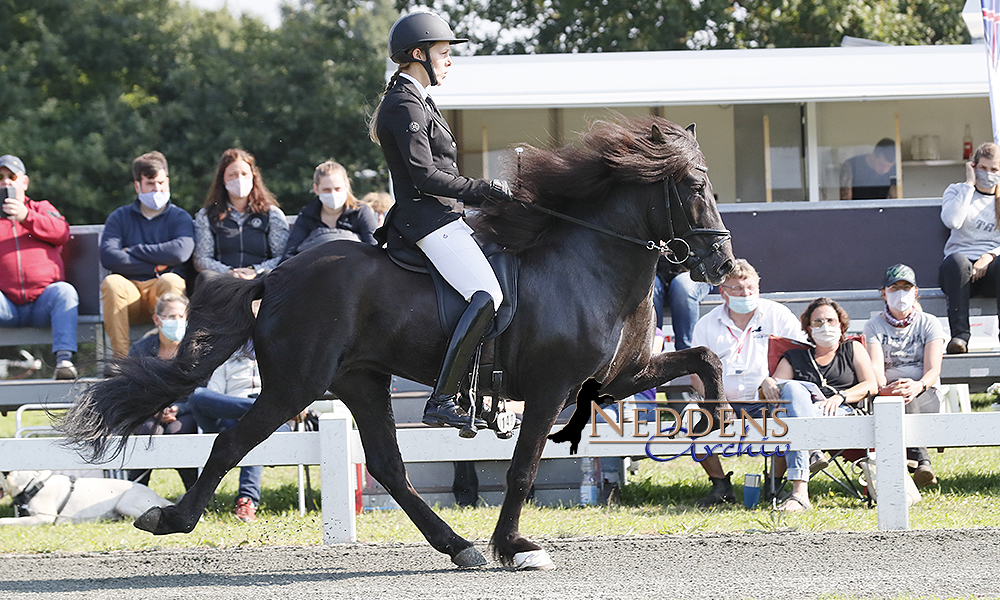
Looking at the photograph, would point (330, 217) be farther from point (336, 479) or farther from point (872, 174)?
point (872, 174)

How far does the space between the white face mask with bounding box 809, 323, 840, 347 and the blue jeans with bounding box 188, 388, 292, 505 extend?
373 centimetres

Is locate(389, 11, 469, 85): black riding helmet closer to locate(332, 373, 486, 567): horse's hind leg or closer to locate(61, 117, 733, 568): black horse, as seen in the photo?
locate(61, 117, 733, 568): black horse

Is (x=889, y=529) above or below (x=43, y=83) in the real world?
below

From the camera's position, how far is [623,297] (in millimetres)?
5340

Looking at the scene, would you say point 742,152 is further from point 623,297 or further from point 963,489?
point 623,297

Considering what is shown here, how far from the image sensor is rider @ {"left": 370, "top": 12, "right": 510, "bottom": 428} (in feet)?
16.8

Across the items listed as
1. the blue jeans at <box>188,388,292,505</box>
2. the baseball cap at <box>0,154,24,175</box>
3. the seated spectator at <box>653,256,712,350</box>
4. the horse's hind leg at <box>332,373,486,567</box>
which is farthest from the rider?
the baseball cap at <box>0,154,24,175</box>

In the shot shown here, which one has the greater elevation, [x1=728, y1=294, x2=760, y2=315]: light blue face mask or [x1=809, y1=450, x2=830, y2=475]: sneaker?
[x1=728, y1=294, x2=760, y2=315]: light blue face mask

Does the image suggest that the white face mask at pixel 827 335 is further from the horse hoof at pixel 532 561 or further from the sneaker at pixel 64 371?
the sneaker at pixel 64 371

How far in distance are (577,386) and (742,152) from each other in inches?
313

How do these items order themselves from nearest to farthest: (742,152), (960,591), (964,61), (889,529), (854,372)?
(960,591), (889,529), (854,372), (964,61), (742,152)

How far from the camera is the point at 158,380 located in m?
5.43

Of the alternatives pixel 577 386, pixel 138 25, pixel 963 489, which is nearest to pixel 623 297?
pixel 577 386

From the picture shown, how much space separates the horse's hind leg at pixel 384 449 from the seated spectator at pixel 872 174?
8.09 metres
